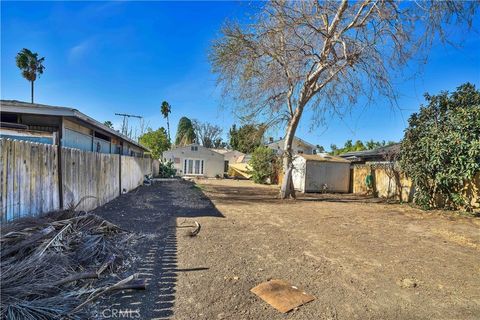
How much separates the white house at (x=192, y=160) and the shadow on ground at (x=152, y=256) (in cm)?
2486

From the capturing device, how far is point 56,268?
313cm

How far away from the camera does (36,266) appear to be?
9.88ft

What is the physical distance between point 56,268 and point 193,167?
3111cm

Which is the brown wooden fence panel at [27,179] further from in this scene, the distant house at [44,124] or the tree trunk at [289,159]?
the tree trunk at [289,159]

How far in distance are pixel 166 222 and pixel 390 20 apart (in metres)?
9.86

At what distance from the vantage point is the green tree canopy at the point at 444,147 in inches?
371

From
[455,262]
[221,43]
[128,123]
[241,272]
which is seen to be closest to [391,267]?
[455,262]

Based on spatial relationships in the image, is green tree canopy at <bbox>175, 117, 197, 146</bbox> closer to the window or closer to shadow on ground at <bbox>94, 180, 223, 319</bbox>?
the window

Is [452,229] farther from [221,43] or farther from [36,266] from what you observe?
[221,43]

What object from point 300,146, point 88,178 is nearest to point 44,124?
point 88,178

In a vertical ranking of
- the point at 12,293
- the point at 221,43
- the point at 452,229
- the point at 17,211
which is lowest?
the point at 452,229

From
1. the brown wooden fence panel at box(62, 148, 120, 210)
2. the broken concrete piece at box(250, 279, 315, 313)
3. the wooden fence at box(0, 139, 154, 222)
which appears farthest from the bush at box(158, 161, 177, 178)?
the broken concrete piece at box(250, 279, 315, 313)

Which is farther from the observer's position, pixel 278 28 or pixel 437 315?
pixel 278 28

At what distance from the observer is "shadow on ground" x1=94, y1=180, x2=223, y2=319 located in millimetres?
2787
